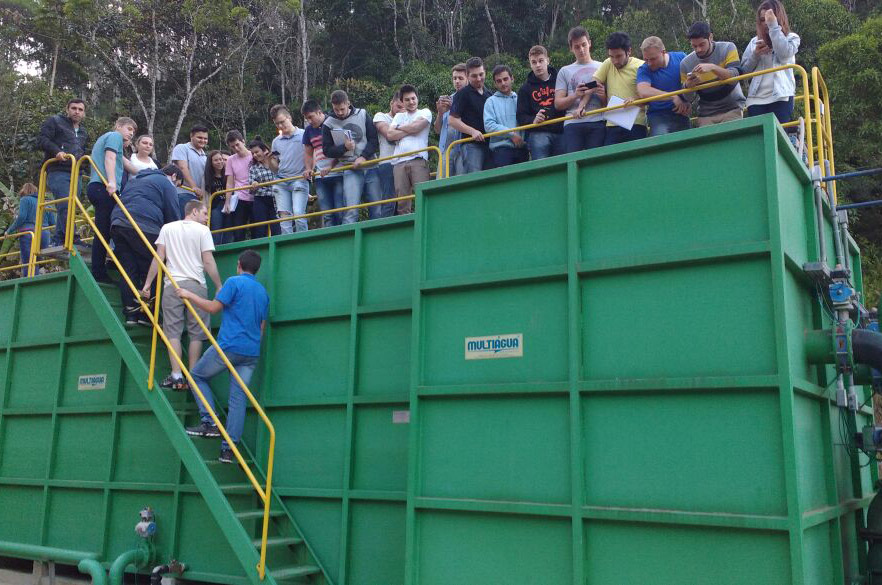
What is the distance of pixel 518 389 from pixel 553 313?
553 mm

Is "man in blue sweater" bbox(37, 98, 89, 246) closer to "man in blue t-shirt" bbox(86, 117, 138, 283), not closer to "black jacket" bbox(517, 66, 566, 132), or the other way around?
"man in blue t-shirt" bbox(86, 117, 138, 283)

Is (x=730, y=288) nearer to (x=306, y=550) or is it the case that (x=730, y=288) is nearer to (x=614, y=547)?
(x=614, y=547)

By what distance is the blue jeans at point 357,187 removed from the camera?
26.1 ft

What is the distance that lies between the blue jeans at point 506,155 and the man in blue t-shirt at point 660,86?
4.37 feet

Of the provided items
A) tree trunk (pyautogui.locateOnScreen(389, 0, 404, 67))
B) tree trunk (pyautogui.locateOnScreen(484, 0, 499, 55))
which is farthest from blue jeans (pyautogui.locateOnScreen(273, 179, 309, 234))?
tree trunk (pyautogui.locateOnScreen(484, 0, 499, 55))

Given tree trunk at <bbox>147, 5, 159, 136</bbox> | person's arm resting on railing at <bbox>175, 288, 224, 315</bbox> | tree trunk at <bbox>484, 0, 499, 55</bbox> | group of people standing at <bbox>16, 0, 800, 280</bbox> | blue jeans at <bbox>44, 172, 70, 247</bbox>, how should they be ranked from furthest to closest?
tree trunk at <bbox>484, 0, 499, 55</bbox> → tree trunk at <bbox>147, 5, 159, 136</bbox> → blue jeans at <bbox>44, 172, 70, 247</bbox> → person's arm resting on railing at <bbox>175, 288, 224, 315</bbox> → group of people standing at <bbox>16, 0, 800, 280</bbox>

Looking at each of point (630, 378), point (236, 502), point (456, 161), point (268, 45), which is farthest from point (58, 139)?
point (268, 45)

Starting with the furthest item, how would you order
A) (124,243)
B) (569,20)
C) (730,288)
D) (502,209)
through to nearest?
(569,20) → (124,243) → (502,209) → (730,288)

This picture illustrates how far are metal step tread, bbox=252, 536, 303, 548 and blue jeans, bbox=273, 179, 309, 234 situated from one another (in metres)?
3.35

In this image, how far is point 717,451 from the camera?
4336mm

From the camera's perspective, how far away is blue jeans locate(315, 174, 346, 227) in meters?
→ 8.30

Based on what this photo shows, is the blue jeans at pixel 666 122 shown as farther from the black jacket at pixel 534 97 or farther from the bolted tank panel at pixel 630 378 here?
the bolted tank panel at pixel 630 378

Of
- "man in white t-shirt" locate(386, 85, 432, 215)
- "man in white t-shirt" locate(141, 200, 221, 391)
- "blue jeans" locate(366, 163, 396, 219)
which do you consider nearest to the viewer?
"man in white t-shirt" locate(141, 200, 221, 391)

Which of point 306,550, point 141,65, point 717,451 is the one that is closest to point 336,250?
point 306,550
